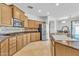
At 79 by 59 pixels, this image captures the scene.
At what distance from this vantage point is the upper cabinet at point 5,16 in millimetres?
4161

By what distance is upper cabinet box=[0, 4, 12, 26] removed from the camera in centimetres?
416

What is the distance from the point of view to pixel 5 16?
4477 mm

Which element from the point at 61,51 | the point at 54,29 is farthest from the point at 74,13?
the point at 61,51

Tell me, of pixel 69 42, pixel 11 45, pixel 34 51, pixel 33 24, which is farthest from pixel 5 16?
pixel 33 24

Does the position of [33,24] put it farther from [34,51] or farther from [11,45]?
[11,45]

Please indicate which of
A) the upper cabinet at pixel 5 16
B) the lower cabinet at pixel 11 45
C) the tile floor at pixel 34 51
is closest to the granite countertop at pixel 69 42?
the tile floor at pixel 34 51

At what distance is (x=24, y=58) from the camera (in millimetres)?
2369

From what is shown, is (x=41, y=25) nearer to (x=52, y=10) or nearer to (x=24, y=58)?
(x=52, y=10)

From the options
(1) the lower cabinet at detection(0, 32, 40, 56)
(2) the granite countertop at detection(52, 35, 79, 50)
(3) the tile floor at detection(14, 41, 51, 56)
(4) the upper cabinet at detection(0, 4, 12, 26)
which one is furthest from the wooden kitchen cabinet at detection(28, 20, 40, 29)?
(2) the granite countertop at detection(52, 35, 79, 50)

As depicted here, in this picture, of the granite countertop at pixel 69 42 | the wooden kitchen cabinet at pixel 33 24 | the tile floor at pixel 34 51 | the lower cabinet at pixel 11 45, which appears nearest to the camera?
the granite countertop at pixel 69 42

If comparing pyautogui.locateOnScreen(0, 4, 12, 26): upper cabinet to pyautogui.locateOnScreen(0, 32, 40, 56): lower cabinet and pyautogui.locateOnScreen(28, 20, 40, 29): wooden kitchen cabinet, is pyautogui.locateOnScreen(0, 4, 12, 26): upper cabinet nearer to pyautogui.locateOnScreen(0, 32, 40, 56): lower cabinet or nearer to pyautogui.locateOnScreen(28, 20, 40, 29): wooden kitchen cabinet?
pyautogui.locateOnScreen(0, 32, 40, 56): lower cabinet

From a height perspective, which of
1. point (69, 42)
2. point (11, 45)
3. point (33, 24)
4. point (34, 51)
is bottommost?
point (34, 51)

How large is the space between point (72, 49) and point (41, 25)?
7.98 m

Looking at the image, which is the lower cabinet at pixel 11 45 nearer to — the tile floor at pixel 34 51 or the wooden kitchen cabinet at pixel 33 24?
the tile floor at pixel 34 51
